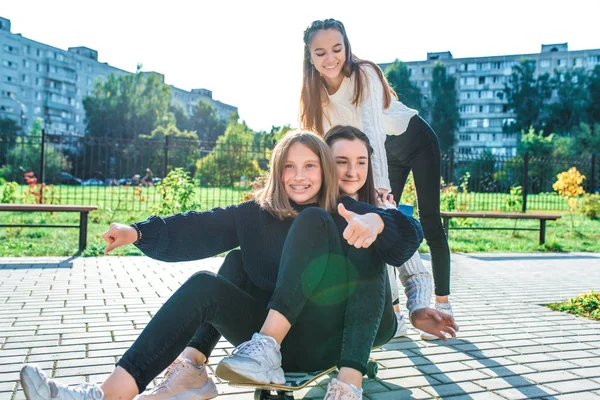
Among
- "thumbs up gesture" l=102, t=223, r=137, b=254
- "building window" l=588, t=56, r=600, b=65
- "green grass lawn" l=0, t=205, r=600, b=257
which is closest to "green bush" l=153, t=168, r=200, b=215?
"green grass lawn" l=0, t=205, r=600, b=257

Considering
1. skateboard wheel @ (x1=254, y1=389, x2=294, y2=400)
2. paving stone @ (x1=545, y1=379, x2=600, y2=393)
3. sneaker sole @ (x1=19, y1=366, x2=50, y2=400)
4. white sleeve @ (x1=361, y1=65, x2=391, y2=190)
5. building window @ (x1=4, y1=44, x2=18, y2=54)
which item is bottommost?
paving stone @ (x1=545, y1=379, x2=600, y2=393)

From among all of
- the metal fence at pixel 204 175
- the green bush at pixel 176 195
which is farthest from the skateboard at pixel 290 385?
the green bush at pixel 176 195

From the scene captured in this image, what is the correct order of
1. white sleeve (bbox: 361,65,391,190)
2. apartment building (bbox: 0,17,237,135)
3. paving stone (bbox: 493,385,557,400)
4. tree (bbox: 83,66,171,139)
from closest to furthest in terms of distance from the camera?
paving stone (bbox: 493,385,557,400), white sleeve (bbox: 361,65,391,190), tree (bbox: 83,66,171,139), apartment building (bbox: 0,17,237,135)

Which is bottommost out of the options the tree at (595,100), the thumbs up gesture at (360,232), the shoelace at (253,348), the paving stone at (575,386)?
the paving stone at (575,386)

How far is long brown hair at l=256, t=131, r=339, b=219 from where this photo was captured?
7.79ft

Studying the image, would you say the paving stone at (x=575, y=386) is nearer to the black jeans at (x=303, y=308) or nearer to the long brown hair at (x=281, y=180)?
the black jeans at (x=303, y=308)

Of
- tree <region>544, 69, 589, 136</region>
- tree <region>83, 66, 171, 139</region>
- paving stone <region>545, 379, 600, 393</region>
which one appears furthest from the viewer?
tree <region>544, 69, 589, 136</region>

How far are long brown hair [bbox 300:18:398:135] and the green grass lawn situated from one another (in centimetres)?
488

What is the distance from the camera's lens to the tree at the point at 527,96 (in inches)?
2436

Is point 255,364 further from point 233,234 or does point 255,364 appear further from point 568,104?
point 568,104

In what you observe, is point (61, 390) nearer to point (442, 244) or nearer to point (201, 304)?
point (201, 304)

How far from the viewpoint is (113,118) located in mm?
55719

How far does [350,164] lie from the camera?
2.60 m

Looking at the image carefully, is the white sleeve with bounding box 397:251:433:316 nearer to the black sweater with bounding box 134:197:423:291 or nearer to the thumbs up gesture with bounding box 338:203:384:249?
the black sweater with bounding box 134:197:423:291
